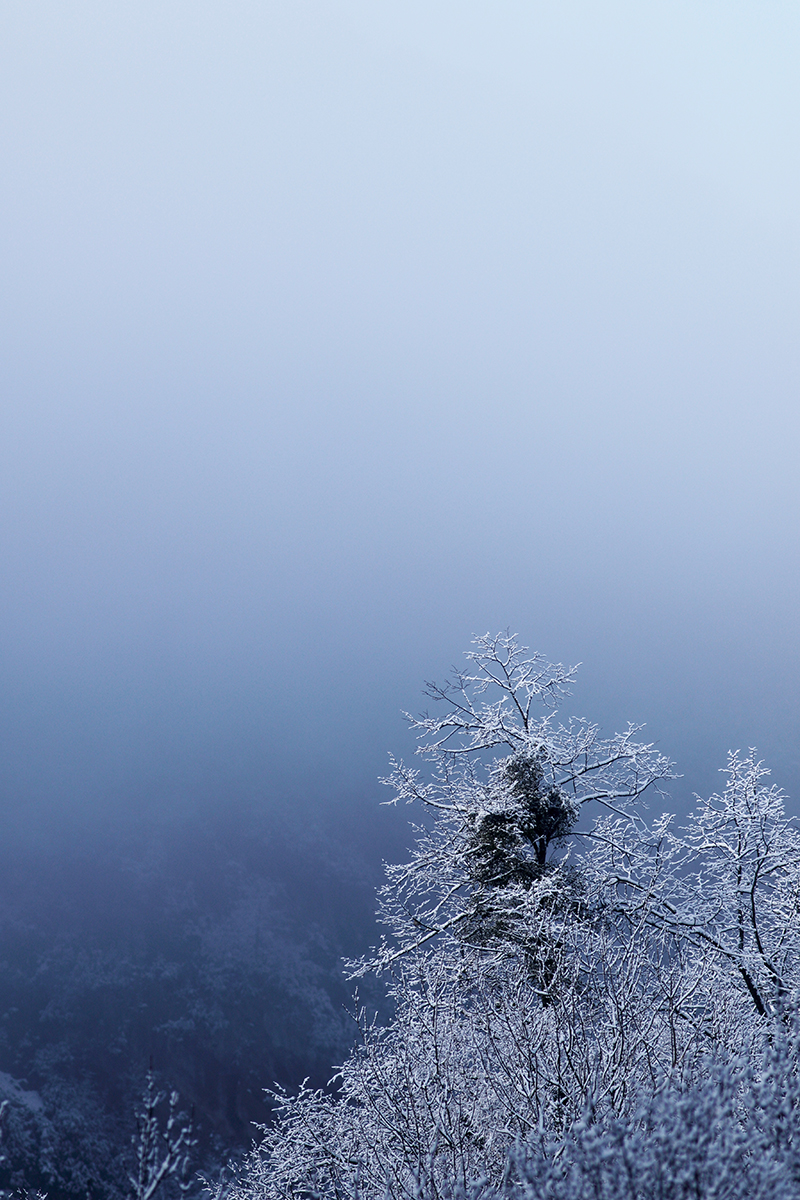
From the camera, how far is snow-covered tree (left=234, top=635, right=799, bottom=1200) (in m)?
9.22

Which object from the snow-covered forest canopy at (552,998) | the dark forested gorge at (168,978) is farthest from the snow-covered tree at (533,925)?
the dark forested gorge at (168,978)

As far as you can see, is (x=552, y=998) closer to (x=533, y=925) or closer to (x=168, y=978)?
(x=533, y=925)

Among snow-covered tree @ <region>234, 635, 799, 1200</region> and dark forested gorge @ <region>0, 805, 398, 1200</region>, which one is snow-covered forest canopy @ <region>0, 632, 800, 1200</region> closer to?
snow-covered tree @ <region>234, 635, 799, 1200</region>

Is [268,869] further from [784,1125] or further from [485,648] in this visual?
[784,1125]

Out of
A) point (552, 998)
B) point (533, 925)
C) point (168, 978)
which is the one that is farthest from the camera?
point (168, 978)

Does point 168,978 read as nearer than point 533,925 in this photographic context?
No

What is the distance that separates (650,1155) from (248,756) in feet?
543

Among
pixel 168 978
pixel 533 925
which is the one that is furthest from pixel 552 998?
pixel 168 978

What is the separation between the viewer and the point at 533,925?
1213 cm

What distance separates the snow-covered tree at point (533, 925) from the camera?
922 centimetres

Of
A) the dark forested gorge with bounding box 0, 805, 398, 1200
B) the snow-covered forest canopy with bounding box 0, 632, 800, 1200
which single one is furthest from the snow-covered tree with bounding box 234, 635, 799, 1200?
the dark forested gorge with bounding box 0, 805, 398, 1200

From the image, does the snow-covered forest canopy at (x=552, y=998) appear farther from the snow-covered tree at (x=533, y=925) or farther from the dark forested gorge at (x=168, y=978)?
the dark forested gorge at (x=168, y=978)

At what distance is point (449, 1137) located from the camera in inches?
297

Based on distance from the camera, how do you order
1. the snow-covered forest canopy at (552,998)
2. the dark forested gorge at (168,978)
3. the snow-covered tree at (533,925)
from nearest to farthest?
the snow-covered forest canopy at (552,998) < the snow-covered tree at (533,925) < the dark forested gorge at (168,978)
